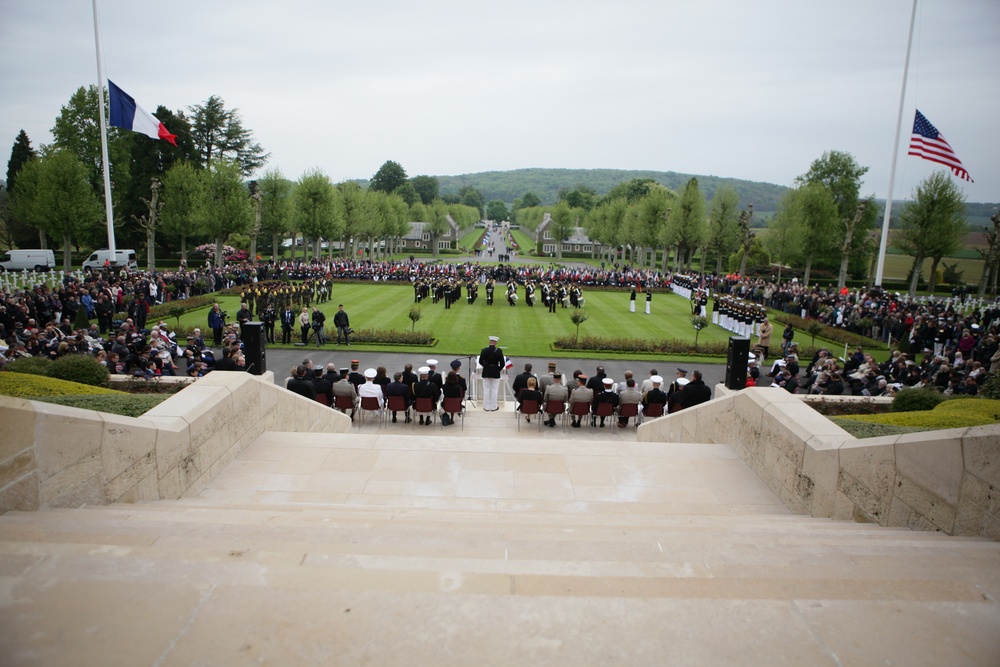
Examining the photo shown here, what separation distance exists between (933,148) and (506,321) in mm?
20190

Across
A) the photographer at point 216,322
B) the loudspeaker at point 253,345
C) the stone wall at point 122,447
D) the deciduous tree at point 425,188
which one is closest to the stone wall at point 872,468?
the stone wall at point 122,447

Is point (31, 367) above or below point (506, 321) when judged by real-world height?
above

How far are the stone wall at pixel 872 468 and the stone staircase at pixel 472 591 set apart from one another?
0.27m

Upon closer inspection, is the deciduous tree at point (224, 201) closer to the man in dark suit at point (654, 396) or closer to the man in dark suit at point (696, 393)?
the man in dark suit at point (654, 396)

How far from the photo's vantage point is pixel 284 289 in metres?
27.6

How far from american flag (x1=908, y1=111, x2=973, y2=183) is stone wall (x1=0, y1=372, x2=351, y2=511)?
29.9 meters

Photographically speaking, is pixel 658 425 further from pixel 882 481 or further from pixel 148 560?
pixel 148 560

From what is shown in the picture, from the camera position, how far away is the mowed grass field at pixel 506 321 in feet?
76.1

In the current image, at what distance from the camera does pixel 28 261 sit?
42.1 meters

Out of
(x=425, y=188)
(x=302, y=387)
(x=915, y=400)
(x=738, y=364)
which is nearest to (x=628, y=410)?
(x=738, y=364)

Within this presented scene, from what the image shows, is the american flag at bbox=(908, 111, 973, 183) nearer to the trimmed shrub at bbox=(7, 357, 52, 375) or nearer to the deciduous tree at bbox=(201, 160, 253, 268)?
the trimmed shrub at bbox=(7, 357, 52, 375)

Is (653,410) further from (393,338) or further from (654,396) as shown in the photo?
(393,338)

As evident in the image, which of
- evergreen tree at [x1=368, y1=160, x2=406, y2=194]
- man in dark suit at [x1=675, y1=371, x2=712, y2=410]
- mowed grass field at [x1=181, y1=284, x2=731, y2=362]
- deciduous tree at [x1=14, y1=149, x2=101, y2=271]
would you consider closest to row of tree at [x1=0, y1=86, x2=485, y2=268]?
deciduous tree at [x1=14, y1=149, x2=101, y2=271]

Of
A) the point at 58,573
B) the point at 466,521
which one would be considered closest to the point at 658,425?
the point at 466,521
